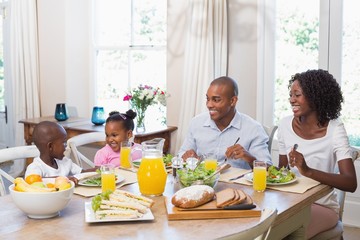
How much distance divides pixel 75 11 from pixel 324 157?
316 cm

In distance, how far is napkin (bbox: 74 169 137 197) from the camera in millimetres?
2012

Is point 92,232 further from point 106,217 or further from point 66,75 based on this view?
point 66,75

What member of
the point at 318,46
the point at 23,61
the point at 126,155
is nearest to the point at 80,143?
the point at 126,155

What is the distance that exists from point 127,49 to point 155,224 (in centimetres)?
327

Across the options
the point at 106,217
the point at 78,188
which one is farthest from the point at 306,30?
the point at 106,217

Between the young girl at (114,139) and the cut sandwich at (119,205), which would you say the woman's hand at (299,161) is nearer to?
the cut sandwich at (119,205)

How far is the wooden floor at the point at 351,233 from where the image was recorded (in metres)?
3.45

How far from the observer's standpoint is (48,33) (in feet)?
16.3

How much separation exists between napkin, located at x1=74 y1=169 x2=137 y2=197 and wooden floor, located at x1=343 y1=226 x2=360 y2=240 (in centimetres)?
180

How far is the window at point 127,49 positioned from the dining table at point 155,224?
2702 millimetres

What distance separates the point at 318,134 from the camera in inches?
98.1

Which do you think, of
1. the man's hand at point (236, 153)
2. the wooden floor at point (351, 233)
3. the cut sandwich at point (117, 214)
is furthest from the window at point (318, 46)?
the cut sandwich at point (117, 214)

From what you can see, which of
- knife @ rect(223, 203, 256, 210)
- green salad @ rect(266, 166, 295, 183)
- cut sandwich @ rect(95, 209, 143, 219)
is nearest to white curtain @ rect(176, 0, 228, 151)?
green salad @ rect(266, 166, 295, 183)

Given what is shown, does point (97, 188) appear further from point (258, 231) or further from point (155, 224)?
point (258, 231)
